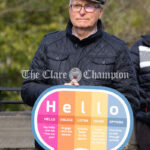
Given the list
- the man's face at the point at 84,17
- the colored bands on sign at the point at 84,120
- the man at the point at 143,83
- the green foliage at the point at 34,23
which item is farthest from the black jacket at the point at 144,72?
the green foliage at the point at 34,23

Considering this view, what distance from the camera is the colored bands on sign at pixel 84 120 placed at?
89.4 inches

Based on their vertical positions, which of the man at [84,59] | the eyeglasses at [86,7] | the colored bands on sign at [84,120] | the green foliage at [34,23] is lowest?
the green foliage at [34,23]

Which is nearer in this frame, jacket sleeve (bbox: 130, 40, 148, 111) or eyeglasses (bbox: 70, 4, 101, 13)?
eyeglasses (bbox: 70, 4, 101, 13)

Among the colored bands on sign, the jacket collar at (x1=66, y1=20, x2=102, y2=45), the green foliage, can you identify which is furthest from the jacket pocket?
the green foliage

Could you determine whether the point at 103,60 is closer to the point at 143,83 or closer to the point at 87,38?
the point at 87,38

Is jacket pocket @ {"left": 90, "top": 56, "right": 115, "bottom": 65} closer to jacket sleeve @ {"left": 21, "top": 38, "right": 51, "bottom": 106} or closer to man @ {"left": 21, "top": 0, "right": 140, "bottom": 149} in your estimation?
man @ {"left": 21, "top": 0, "right": 140, "bottom": 149}

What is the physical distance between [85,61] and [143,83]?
3.40 feet

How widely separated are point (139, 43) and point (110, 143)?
1524 mm

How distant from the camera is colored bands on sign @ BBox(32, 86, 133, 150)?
2.27m

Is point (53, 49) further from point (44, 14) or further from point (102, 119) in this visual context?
point (44, 14)

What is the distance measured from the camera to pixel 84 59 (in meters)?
2.58

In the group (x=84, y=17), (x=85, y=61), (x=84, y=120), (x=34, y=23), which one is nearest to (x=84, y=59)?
(x=85, y=61)

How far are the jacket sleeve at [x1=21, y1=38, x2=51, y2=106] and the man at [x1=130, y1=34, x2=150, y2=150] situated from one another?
1.14 metres

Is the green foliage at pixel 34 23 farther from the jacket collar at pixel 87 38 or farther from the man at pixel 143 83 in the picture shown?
the jacket collar at pixel 87 38
